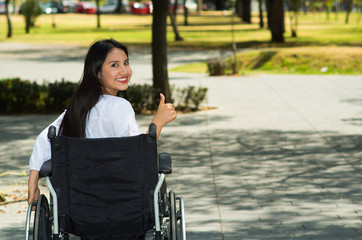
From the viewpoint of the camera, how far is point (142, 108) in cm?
1394

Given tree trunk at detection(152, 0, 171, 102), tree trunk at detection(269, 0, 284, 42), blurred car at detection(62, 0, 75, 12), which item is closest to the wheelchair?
tree trunk at detection(152, 0, 171, 102)

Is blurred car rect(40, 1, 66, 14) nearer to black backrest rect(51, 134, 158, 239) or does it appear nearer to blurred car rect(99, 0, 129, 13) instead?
blurred car rect(99, 0, 129, 13)

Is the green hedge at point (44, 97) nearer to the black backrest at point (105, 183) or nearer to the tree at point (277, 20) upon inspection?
the black backrest at point (105, 183)

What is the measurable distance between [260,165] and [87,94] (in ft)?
16.0

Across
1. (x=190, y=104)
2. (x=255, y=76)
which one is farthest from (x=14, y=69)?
(x=190, y=104)

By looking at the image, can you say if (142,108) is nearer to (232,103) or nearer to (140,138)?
(232,103)

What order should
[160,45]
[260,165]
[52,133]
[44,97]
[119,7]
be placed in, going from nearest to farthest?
[52,133] → [260,165] → [44,97] → [160,45] → [119,7]

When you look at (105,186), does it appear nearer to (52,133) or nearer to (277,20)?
(52,133)

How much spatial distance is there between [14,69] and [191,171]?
689 inches

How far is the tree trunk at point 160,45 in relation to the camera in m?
14.3

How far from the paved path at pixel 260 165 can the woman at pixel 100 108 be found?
5.73 ft

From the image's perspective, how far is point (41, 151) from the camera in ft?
13.8

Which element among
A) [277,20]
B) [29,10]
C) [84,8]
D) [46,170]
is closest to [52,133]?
[46,170]

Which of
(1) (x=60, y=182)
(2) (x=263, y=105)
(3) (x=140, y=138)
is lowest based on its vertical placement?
(2) (x=263, y=105)
